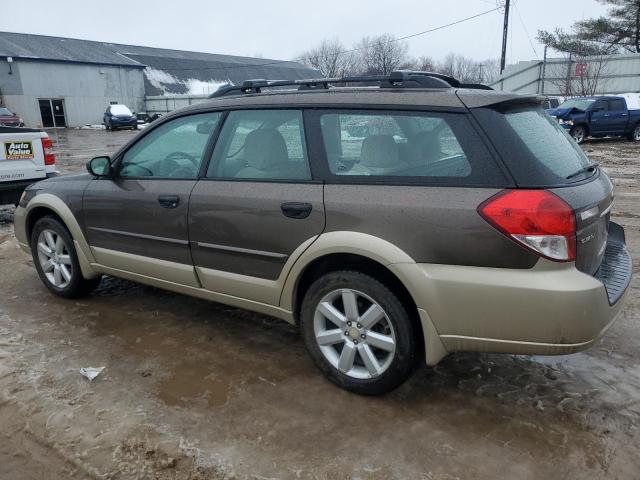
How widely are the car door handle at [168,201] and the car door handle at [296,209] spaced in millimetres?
901

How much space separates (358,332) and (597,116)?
1908 cm

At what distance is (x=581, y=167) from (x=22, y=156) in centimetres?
715

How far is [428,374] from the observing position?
3316 mm

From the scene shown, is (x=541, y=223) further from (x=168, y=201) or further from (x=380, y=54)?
(x=380, y=54)

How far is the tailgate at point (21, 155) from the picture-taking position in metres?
7.24

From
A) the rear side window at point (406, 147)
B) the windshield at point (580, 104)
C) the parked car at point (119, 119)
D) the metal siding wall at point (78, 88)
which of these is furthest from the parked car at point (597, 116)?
the metal siding wall at point (78, 88)

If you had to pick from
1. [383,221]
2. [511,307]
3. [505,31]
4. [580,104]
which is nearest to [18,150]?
[383,221]

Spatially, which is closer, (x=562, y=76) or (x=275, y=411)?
(x=275, y=411)

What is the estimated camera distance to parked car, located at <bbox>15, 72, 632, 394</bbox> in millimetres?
2527

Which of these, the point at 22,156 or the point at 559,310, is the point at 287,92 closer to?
the point at 559,310

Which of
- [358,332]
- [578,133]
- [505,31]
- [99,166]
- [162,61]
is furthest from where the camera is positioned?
[162,61]

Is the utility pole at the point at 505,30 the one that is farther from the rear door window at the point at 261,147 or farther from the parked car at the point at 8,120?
the rear door window at the point at 261,147

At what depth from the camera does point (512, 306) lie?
99.4 inches

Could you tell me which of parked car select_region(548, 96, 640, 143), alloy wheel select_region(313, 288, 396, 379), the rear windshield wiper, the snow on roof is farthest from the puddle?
the snow on roof
